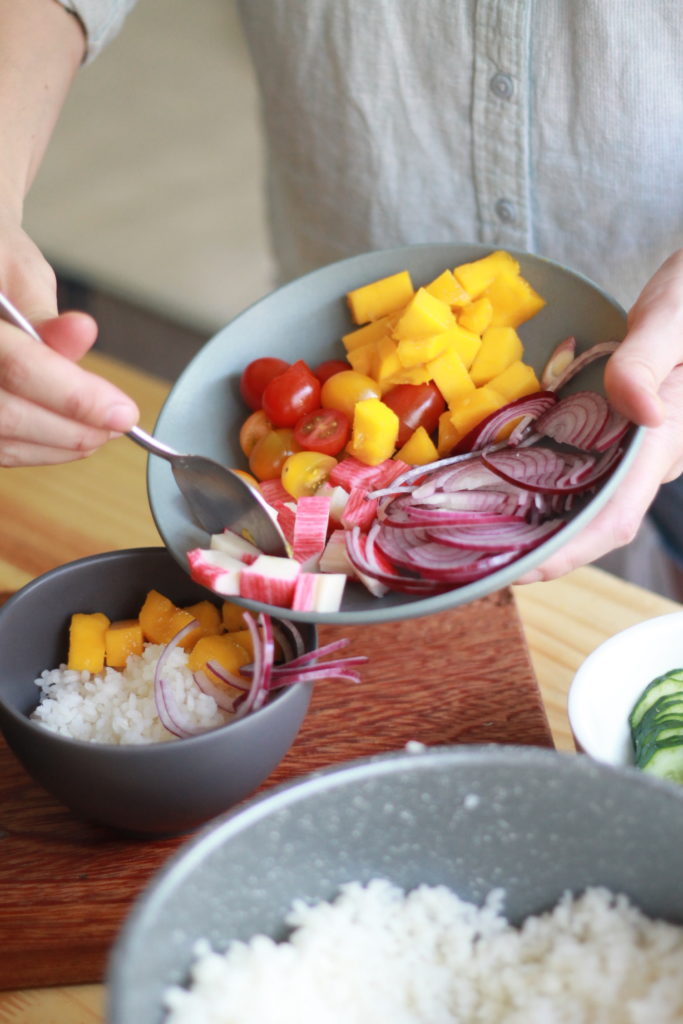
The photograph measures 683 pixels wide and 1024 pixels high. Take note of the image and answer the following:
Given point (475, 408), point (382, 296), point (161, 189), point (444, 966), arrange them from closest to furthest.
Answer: point (444, 966) < point (475, 408) < point (382, 296) < point (161, 189)

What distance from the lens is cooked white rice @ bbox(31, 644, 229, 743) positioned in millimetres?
1015

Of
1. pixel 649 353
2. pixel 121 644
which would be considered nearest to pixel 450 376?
pixel 649 353

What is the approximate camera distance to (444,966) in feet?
2.49

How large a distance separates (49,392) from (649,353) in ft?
1.93

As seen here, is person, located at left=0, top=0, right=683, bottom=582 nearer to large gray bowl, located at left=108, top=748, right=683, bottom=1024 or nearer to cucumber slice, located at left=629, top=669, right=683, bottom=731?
cucumber slice, located at left=629, top=669, right=683, bottom=731

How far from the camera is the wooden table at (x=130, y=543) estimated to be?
4.34ft

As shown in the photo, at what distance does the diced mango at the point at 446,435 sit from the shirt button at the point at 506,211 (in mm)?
441

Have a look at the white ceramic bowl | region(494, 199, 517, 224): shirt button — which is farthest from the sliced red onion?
region(494, 199, 517, 224): shirt button

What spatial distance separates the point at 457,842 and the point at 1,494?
1.11m

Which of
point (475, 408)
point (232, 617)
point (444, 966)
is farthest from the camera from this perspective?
point (475, 408)

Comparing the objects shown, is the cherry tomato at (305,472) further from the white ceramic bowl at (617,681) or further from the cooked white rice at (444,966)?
the cooked white rice at (444,966)

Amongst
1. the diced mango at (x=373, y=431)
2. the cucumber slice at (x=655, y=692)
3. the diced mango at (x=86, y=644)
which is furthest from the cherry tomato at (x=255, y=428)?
the cucumber slice at (x=655, y=692)

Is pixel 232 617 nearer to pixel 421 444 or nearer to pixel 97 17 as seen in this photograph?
pixel 421 444

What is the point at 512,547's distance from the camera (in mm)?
1009
